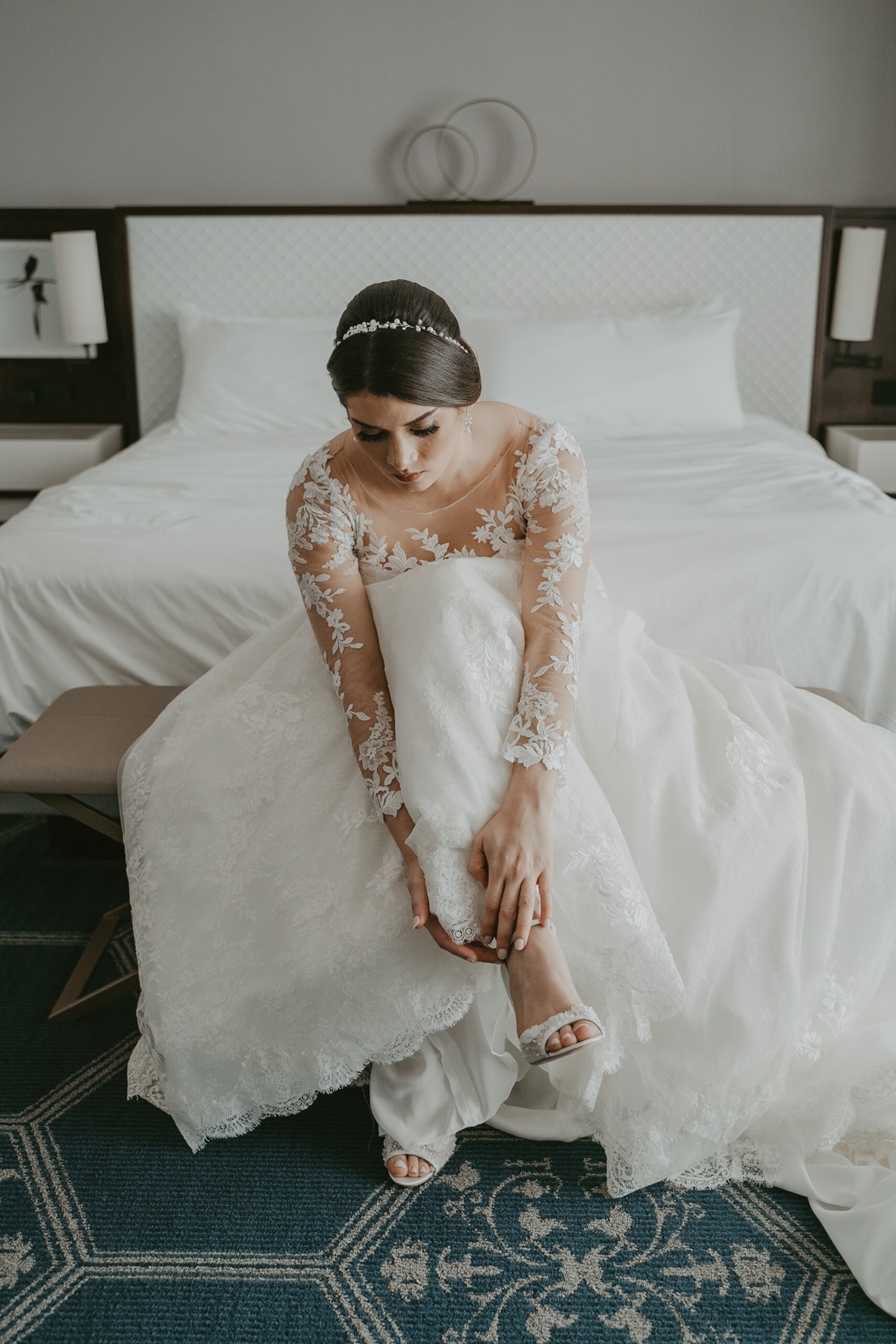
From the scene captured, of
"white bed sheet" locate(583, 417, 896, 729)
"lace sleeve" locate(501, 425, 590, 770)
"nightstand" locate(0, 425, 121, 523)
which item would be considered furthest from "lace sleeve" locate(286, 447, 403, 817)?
"nightstand" locate(0, 425, 121, 523)

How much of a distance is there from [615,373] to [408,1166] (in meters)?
2.77

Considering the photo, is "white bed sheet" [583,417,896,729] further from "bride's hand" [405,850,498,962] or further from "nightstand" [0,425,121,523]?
"nightstand" [0,425,121,523]

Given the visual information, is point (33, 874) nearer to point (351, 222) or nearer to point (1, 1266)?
point (1, 1266)

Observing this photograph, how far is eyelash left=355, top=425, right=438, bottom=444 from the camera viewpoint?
5.06 feet

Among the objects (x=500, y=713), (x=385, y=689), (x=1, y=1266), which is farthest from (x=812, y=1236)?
(x=1, y=1266)

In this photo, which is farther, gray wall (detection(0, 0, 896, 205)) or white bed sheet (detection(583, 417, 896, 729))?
gray wall (detection(0, 0, 896, 205))

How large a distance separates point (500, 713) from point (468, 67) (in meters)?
3.36

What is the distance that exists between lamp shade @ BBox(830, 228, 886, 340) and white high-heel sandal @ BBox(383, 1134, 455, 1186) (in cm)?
353

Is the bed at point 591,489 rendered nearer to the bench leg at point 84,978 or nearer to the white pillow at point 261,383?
the white pillow at point 261,383

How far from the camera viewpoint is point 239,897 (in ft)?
4.92

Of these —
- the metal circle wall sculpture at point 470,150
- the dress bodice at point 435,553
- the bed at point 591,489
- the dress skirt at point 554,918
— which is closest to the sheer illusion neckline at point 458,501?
the dress bodice at point 435,553

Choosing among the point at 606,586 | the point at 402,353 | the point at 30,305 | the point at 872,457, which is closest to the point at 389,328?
the point at 402,353

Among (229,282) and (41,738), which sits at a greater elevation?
(229,282)

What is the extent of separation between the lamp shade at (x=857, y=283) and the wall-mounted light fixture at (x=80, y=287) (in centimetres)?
285
